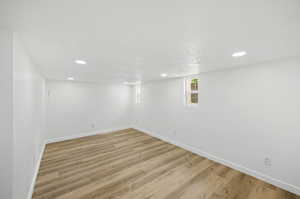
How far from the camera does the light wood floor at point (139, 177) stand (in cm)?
178

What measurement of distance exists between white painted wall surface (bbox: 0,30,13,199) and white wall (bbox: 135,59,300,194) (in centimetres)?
328

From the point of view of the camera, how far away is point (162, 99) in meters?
4.15

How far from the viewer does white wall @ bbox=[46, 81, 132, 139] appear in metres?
3.86

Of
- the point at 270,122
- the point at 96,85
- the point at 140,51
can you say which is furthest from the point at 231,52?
the point at 96,85

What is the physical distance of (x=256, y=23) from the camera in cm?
92

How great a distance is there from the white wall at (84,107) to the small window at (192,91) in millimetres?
3113

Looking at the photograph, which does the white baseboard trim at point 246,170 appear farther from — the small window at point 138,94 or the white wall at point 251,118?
the small window at point 138,94

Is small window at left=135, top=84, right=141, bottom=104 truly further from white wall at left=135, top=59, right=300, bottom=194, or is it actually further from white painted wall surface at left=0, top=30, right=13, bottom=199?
white painted wall surface at left=0, top=30, right=13, bottom=199

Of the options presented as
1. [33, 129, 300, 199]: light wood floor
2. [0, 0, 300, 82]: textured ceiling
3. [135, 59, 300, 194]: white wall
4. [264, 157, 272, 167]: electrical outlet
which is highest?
[0, 0, 300, 82]: textured ceiling

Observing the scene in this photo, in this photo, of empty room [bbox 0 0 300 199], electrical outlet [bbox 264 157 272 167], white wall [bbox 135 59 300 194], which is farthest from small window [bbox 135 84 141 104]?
electrical outlet [bbox 264 157 272 167]

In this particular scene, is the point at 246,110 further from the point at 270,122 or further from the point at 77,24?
the point at 77,24

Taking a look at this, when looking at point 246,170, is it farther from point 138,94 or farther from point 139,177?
point 138,94

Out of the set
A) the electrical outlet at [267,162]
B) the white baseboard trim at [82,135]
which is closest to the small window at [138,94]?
the white baseboard trim at [82,135]

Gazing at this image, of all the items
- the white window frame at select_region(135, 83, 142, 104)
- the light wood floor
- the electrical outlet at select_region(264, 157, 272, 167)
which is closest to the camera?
the light wood floor
